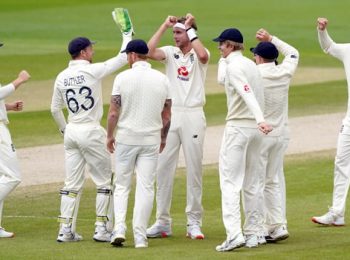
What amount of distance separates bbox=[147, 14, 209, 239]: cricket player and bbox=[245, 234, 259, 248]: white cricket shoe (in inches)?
38.9

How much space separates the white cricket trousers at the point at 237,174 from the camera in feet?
41.1

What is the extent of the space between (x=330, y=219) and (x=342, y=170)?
0.64 m

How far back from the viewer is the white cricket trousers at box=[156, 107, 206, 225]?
1370 cm

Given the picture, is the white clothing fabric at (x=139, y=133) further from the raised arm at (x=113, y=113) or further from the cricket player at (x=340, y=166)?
the cricket player at (x=340, y=166)

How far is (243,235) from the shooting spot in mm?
12836

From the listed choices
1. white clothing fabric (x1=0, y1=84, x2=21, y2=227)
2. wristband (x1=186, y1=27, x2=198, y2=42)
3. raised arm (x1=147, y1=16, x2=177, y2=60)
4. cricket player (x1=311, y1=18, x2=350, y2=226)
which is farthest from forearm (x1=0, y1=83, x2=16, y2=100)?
cricket player (x1=311, y1=18, x2=350, y2=226)

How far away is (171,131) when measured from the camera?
45.0 ft

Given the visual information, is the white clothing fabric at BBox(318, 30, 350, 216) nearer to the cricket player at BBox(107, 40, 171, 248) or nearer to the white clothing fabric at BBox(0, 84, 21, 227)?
the cricket player at BBox(107, 40, 171, 248)

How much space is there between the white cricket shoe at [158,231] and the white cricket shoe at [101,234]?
2.19ft

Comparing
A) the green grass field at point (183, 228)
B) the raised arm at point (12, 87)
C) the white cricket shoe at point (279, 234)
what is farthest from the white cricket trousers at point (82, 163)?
the white cricket shoe at point (279, 234)

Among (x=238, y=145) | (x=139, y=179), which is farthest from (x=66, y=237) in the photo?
(x=238, y=145)

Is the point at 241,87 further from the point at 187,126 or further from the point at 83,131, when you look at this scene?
the point at 83,131

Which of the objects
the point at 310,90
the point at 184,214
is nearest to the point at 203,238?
the point at 184,214

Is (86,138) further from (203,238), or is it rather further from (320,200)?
(320,200)
